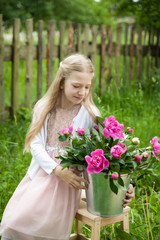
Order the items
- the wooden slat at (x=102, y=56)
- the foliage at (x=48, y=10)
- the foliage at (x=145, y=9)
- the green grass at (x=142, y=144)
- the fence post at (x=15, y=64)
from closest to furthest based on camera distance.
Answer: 1. the green grass at (x=142, y=144)
2. the fence post at (x=15, y=64)
3. the wooden slat at (x=102, y=56)
4. the foliage at (x=145, y=9)
5. the foliage at (x=48, y=10)

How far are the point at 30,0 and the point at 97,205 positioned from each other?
426 inches

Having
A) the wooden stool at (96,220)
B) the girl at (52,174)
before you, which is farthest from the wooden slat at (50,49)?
the wooden stool at (96,220)

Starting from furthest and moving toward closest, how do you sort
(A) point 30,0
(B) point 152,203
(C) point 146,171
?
(A) point 30,0 → (B) point 152,203 → (C) point 146,171

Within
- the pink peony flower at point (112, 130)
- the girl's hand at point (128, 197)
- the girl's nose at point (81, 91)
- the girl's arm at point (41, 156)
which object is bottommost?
the girl's hand at point (128, 197)

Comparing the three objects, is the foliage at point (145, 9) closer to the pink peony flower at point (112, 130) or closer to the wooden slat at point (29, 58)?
the wooden slat at point (29, 58)

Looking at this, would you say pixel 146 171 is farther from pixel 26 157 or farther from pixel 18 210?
pixel 26 157

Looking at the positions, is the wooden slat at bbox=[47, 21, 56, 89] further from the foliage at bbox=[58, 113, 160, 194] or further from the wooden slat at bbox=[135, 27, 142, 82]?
the foliage at bbox=[58, 113, 160, 194]

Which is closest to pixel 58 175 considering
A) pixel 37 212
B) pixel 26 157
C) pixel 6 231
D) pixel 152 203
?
pixel 37 212

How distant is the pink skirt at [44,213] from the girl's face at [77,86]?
0.52m

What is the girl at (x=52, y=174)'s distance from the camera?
1.92 metres

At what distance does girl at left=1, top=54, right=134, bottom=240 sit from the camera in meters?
1.92

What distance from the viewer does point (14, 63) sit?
4.67m

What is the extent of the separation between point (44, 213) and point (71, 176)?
295mm

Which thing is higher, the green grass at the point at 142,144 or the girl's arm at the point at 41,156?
the girl's arm at the point at 41,156
